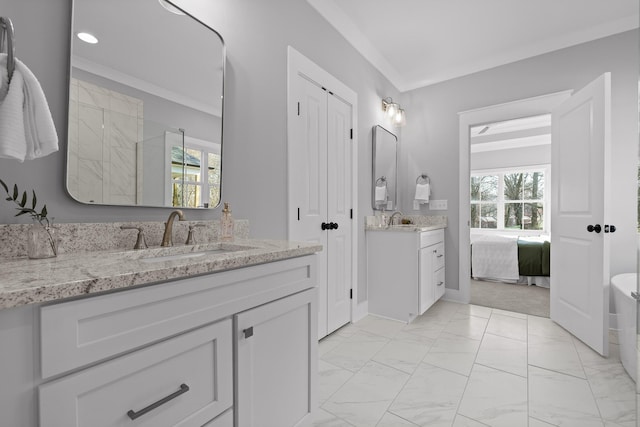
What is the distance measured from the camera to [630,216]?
2582mm

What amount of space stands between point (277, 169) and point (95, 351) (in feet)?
4.85

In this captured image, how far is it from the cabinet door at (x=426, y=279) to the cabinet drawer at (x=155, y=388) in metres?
2.19

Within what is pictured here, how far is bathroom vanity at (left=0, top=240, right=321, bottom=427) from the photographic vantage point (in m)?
0.58

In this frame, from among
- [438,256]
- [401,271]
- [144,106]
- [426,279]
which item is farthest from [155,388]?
[438,256]

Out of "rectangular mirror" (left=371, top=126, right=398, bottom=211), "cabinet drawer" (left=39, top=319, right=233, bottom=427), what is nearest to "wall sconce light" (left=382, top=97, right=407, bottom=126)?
"rectangular mirror" (left=371, top=126, right=398, bottom=211)

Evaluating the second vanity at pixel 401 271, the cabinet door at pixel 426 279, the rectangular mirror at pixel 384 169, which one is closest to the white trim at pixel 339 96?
the second vanity at pixel 401 271

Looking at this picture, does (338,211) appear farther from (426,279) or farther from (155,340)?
(155,340)

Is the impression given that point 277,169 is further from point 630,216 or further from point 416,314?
point 630,216

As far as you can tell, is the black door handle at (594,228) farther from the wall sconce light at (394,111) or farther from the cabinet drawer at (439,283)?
the wall sconce light at (394,111)

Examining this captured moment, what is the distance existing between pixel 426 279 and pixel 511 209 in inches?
193

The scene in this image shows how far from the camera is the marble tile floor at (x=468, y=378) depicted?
149cm

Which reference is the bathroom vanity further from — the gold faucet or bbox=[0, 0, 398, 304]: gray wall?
bbox=[0, 0, 398, 304]: gray wall

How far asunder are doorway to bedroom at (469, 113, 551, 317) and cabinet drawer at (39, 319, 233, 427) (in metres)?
3.46

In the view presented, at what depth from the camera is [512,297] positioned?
355cm
